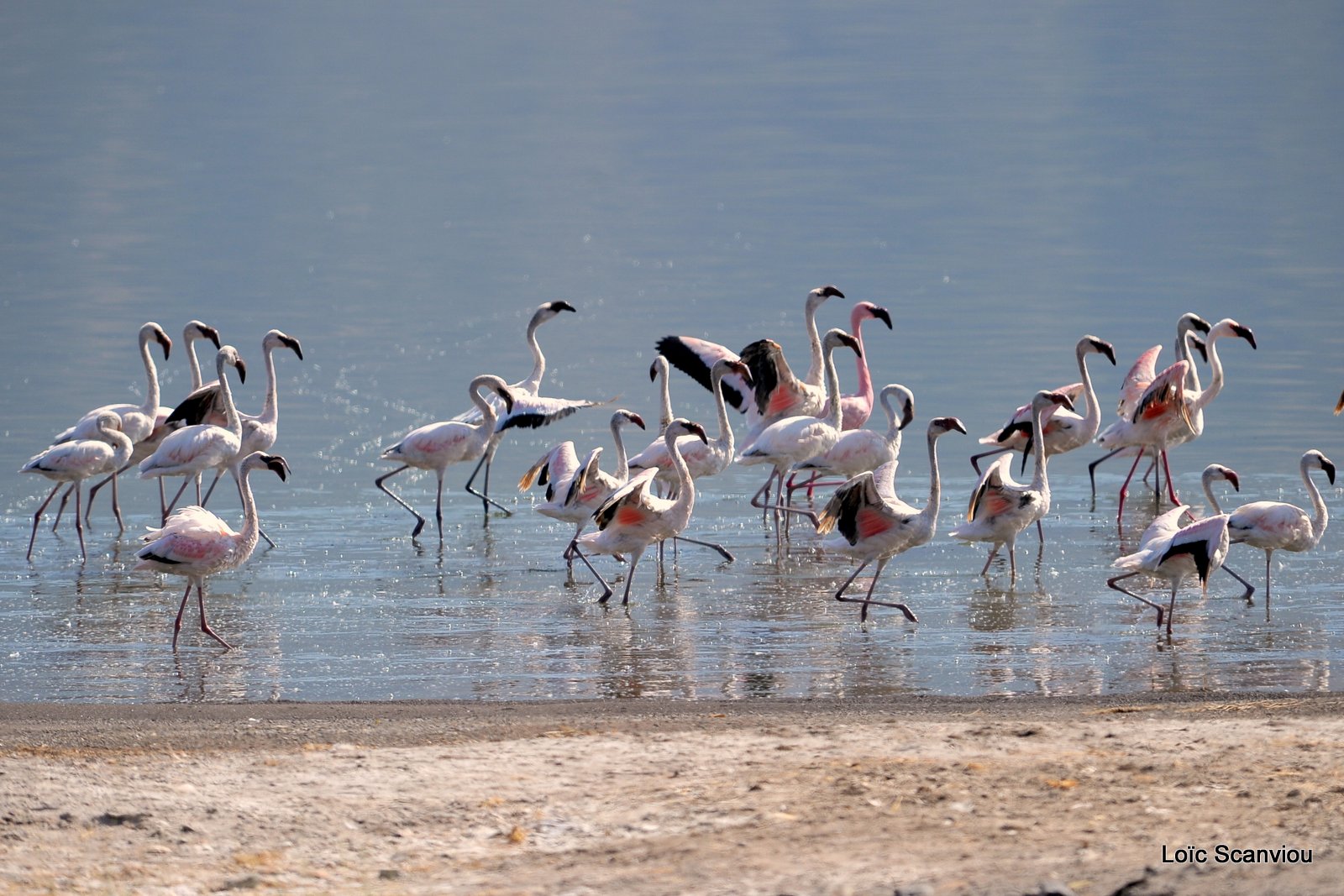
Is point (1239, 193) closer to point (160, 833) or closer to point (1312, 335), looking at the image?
point (1312, 335)

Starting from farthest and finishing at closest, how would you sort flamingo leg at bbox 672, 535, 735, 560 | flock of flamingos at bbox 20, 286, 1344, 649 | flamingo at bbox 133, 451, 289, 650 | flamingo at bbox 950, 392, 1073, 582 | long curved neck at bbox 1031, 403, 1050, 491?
flamingo leg at bbox 672, 535, 735, 560 → long curved neck at bbox 1031, 403, 1050, 491 → flamingo at bbox 950, 392, 1073, 582 → flock of flamingos at bbox 20, 286, 1344, 649 → flamingo at bbox 133, 451, 289, 650

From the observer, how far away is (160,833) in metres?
5.61

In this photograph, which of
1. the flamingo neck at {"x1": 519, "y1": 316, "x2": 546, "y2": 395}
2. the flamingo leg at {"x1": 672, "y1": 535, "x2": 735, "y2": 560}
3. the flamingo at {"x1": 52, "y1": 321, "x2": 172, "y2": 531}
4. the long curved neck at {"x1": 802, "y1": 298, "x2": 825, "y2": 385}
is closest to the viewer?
the flamingo leg at {"x1": 672, "y1": 535, "x2": 735, "y2": 560}

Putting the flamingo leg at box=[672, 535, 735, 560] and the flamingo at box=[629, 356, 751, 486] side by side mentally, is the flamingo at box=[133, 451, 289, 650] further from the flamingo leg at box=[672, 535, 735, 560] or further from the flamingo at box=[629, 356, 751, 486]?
the flamingo at box=[629, 356, 751, 486]

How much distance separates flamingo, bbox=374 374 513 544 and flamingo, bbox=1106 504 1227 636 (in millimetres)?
4718

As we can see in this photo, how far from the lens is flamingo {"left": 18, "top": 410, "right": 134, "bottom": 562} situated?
1159 centimetres

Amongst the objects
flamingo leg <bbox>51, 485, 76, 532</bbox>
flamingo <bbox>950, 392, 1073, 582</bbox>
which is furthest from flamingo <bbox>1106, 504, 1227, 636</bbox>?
flamingo leg <bbox>51, 485, 76, 532</bbox>

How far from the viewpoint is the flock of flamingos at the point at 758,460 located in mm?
9547

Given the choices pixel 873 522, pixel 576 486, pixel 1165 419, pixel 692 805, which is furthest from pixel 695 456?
pixel 692 805

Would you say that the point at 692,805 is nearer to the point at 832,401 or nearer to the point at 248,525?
the point at 248,525

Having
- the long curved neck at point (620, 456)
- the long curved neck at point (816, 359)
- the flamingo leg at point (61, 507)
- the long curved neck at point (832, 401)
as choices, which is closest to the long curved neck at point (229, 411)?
the flamingo leg at point (61, 507)

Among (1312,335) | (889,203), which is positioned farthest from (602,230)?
(1312,335)

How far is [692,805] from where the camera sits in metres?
5.71

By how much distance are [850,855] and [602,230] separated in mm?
22339
